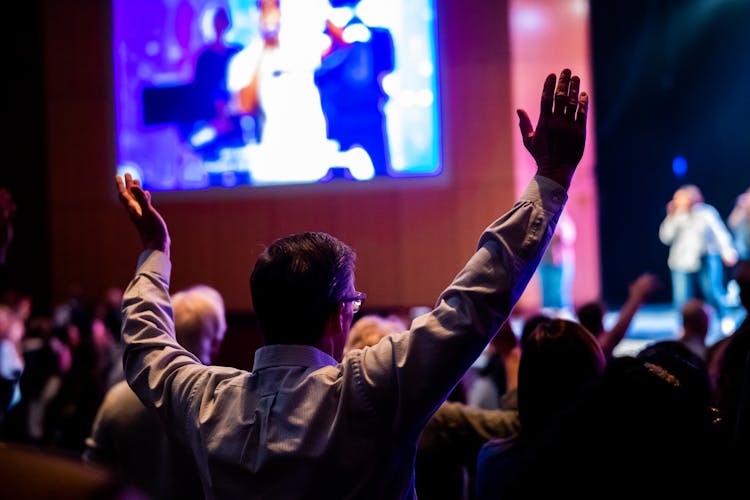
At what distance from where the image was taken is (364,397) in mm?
1096

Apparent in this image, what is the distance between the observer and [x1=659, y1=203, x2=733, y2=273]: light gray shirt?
23.7 ft

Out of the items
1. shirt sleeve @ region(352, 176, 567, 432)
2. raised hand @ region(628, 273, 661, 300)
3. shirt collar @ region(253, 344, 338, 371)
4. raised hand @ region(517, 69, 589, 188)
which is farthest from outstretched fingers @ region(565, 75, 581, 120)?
raised hand @ region(628, 273, 661, 300)

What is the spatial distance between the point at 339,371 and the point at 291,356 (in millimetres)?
76

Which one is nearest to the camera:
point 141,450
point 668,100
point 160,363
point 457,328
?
point 457,328

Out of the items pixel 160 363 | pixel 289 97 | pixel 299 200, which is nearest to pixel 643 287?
pixel 160 363

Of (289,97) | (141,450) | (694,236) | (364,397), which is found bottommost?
(141,450)

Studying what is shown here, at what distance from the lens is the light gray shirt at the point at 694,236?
7.21 m

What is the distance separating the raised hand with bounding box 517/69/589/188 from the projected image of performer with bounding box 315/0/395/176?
254 inches

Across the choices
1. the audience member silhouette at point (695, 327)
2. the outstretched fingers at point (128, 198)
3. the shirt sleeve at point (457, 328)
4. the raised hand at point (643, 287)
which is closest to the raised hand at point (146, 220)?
the outstretched fingers at point (128, 198)

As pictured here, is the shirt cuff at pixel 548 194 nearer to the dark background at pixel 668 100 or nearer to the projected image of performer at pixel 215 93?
the projected image of performer at pixel 215 93

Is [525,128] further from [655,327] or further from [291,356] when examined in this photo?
[655,327]

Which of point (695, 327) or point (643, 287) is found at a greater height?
point (643, 287)

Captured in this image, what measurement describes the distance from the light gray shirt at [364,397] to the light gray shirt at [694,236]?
21.9 ft

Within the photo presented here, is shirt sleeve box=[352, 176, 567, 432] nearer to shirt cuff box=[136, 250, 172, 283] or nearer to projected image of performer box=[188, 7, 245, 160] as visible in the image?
shirt cuff box=[136, 250, 172, 283]
